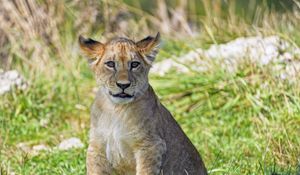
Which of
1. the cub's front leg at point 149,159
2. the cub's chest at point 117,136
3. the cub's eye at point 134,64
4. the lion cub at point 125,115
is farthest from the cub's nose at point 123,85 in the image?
the cub's front leg at point 149,159

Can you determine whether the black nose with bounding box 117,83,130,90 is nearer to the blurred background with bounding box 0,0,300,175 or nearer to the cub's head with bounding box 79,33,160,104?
the cub's head with bounding box 79,33,160,104

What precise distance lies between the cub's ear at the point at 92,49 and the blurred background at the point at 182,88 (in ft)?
4.43

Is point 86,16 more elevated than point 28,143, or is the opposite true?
point 86,16

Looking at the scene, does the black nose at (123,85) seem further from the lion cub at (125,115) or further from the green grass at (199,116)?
the green grass at (199,116)

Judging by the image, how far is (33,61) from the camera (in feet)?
36.7

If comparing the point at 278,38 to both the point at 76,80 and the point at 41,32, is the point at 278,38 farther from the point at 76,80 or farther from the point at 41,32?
the point at 41,32

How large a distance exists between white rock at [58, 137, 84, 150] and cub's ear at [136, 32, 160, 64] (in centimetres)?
274

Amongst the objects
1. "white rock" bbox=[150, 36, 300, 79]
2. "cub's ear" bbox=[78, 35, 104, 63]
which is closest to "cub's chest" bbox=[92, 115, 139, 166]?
"cub's ear" bbox=[78, 35, 104, 63]

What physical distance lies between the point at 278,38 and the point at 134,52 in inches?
155

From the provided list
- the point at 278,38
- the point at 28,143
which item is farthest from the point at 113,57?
the point at 278,38

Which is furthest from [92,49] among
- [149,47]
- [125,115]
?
[125,115]

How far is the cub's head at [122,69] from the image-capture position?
6.11 metres

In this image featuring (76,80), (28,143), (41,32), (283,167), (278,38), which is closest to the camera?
(283,167)

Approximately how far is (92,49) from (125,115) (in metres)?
0.46
